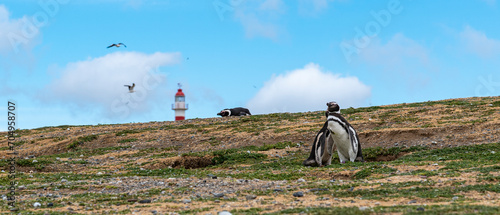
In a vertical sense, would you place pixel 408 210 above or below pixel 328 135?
below

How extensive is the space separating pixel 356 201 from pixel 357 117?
14.1 meters

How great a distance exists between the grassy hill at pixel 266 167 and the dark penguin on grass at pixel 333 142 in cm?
71

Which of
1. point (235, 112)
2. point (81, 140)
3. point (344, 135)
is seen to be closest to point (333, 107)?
point (344, 135)

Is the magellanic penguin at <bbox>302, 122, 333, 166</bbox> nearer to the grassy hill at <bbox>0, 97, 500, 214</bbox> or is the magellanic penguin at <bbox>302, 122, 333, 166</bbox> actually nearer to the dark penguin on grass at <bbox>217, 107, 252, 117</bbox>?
the grassy hill at <bbox>0, 97, 500, 214</bbox>

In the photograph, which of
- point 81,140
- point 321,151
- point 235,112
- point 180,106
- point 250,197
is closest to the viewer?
point 250,197

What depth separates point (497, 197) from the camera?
8.91m

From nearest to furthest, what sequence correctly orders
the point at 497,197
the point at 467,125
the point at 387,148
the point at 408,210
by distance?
the point at 408,210 → the point at 497,197 → the point at 387,148 → the point at 467,125

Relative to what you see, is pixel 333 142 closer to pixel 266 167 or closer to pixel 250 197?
pixel 266 167

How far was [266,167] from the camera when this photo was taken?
15266mm

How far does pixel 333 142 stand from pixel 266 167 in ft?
6.51

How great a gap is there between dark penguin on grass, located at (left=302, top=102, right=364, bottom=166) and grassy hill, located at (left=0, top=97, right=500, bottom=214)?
711 millimetres

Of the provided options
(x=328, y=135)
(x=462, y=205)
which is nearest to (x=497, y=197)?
(x=462, y=205)

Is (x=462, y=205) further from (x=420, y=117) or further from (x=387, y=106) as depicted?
(x=387, y=106)

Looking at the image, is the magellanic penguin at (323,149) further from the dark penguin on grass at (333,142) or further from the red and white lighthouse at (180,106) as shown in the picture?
the red and white lighthouse at (180,106)
